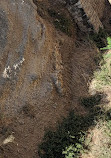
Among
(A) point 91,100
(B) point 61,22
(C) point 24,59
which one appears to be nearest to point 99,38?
(B) point 61,22

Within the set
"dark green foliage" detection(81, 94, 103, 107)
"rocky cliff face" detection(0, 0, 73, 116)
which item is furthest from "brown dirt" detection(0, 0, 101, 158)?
"dark green foliage" detection(81, 94, 103, 107)

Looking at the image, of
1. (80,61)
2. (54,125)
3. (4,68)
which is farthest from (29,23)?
(54,125)

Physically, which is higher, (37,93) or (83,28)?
(37,93)

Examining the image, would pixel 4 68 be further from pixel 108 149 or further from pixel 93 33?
pixel 93 33


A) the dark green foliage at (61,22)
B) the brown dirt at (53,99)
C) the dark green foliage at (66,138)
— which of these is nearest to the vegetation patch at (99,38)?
the brown dirt at (53,99)

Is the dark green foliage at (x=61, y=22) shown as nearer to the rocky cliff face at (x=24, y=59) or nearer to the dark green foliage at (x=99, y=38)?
the dark green foliage at (x=99, y=38)

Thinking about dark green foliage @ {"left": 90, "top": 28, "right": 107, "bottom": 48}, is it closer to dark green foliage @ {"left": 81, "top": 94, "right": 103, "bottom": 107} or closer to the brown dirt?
the brown dirt
